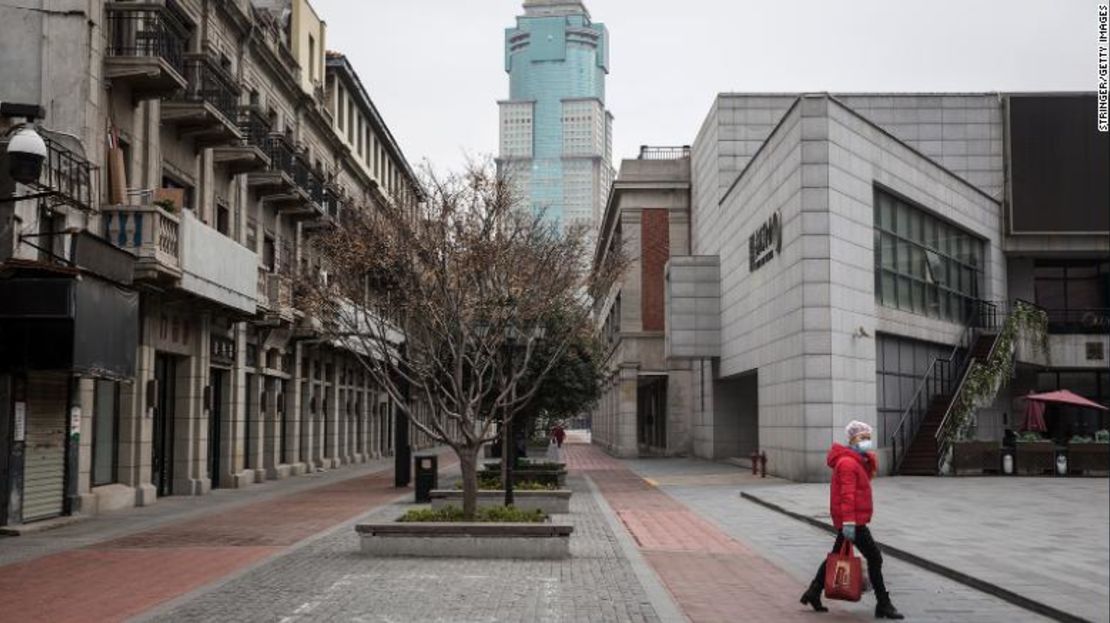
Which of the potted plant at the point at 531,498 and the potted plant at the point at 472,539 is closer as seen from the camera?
the potted plant at the point at 472,539

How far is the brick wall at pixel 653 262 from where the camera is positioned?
5809 cm

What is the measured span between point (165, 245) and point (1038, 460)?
2349 centimetres

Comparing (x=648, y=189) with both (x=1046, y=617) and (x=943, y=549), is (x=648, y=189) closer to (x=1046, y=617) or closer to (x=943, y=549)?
(x=943, y=549)

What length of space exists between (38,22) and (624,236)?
1571 inches

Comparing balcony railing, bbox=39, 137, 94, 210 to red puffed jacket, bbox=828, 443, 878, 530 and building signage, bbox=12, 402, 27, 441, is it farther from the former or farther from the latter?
red puffed jacket, bbox=828, 443, 878, 530

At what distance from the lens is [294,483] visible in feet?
109

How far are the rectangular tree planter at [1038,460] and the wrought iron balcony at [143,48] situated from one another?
23824mm

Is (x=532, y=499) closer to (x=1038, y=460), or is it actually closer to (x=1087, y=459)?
(x=1038, y=460)

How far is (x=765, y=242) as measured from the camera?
36.4 m

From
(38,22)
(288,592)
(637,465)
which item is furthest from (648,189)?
(288,592)

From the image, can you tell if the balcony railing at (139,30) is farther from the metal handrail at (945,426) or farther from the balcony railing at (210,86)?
the metal handrail at (945,426)

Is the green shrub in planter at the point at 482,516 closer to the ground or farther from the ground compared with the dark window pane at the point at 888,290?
closer to the ground

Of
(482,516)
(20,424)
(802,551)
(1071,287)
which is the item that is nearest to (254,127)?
(20,424)

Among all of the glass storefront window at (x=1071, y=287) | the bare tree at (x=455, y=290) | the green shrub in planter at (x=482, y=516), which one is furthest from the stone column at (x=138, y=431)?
the glass storefront window at (x=1071, y=287)
